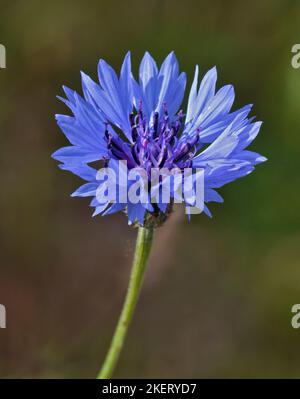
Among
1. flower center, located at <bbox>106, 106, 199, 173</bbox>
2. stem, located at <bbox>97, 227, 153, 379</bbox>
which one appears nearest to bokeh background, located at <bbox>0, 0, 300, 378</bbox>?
stem, located at <bbox>97, 227, 153, 379</bbox>

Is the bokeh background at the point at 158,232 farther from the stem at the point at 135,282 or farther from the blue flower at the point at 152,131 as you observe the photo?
the blue flower at the point at 152,131

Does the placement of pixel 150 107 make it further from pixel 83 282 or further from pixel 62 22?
pixel 62 22

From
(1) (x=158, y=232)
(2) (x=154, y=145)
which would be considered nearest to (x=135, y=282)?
(2) (x=154, y=145)

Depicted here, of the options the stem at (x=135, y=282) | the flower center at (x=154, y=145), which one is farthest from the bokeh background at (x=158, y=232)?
the flower center at (x=154, y=145)

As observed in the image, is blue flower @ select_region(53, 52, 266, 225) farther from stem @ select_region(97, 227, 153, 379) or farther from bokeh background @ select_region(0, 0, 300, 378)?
bokeh background @ select_region(0, 0, 300, 378)

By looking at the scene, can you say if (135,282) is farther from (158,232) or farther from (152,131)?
(158,232)

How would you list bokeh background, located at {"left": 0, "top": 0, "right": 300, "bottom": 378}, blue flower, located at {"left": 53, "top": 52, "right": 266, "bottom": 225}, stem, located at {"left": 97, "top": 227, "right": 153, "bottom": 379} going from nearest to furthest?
blue flower, located at {"left": 53, "top": 52, "right": 266, "bottom": 225}
stem, located at {"left": 97, "top": 227, "right": 153, "bottom": 379}
bokeh background, located at {"left": 0, "top": 0, "right": 300, "bottom": 378}
